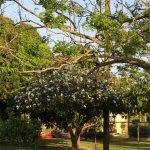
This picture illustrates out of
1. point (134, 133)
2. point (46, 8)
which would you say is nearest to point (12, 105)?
point (134, 133)

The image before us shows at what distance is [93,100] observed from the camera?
88.9 feet

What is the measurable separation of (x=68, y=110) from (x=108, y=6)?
13349mm

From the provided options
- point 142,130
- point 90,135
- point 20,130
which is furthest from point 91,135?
point 20,130

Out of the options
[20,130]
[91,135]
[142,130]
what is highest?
[142,130]

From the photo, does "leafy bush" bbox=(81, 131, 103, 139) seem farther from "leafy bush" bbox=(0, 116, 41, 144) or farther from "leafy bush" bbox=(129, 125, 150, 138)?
"leafy bush" bbox=(0, 116, 41, 144)

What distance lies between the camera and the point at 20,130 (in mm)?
28625

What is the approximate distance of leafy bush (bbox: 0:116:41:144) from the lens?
94.5 feet

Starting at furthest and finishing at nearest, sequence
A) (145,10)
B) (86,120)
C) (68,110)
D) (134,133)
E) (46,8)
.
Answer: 1. (134,133)
2. (86,120)
3. (68,110)
4. (145,10)
5. (46,8)

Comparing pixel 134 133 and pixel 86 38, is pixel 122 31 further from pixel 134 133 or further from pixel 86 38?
pixel 134 133

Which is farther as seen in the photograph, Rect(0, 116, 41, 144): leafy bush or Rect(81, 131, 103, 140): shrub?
Rect(81, 131, 103, 140): shrub

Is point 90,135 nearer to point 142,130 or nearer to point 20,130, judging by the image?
point 142,130

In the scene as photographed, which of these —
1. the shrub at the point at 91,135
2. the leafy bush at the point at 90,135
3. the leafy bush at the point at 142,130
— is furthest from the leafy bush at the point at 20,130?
the leafy bush at the point at 142,130

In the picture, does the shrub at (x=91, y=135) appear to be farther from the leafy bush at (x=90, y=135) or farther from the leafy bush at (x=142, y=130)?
→ the leafy bush at (x=142, y=130)

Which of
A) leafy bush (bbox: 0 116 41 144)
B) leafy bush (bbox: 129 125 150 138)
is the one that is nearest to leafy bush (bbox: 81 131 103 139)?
leafy bush (bbox: 129 125 150 138)
